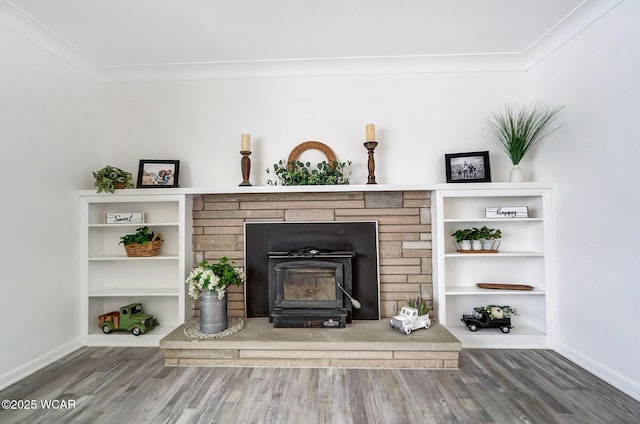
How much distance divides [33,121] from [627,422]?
165 inches

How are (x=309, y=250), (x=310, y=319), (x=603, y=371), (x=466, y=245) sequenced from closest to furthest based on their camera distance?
(x=603, y=371), (x=310, y=319), (x=466, y=245), (x=309, y=250)

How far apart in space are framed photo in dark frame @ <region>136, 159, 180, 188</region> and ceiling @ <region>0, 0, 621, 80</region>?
2.72ft

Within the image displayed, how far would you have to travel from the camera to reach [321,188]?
2779 mm

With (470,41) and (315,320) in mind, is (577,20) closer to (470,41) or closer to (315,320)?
(470,41)

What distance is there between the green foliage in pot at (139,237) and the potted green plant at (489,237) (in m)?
2.86

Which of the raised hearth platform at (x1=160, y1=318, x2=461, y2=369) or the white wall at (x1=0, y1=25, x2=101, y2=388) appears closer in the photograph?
the white wall at (x1=0, y1=25, x2=101, y2=388)

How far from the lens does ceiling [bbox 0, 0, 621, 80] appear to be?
86.8 inches

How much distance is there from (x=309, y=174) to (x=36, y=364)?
2.50m

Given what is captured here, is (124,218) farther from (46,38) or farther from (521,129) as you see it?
(521,129)

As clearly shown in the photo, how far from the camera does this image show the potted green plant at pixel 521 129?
2.72 meters

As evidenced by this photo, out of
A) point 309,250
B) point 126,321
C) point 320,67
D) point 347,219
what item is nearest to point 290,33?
point 320,67

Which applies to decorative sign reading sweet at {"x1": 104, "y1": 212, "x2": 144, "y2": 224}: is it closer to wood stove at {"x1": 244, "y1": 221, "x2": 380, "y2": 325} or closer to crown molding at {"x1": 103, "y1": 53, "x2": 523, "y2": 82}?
wood stove at {"x1": 244, "y1": 221, "x2": 380, "y2": 325}

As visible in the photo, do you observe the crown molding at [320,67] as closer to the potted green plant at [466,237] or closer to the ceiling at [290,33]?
the ceiling at [290,33]

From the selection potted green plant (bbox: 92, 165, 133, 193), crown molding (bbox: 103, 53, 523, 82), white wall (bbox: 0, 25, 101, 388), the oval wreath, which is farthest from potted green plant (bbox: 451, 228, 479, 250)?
white wall (bbox: 0, 25, 101, 388)
